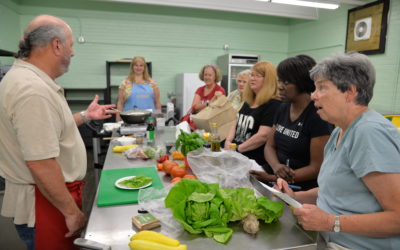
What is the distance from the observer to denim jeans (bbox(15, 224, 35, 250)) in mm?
1515

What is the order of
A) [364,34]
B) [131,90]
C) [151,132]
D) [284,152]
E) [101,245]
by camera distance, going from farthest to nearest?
[364,34]
[131,90]
[151,132]
[284,152]
[101,245]

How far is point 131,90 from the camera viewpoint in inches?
163

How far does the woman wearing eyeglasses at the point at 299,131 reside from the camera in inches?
69.1

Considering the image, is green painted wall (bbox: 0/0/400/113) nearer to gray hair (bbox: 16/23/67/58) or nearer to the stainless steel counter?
gray hair (bbox: 16/23/67/58)

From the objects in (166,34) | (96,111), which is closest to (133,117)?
(96,111)

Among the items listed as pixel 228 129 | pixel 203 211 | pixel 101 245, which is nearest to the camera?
pixel 101 245

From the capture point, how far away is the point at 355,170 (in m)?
1.07

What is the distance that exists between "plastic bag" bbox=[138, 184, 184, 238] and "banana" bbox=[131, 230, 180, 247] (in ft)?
0.27

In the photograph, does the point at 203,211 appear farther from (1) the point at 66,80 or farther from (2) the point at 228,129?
(1) the point at 66,80

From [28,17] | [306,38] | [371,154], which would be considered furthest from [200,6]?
[371,154]

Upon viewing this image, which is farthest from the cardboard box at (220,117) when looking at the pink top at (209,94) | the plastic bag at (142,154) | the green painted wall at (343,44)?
the green painted wall at (343,44)

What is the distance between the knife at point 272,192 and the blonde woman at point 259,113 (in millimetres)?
858

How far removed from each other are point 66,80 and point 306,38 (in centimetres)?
606

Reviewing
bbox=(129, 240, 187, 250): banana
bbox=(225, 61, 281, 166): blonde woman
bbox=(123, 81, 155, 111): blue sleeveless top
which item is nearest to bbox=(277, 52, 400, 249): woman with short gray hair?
bbox=(129, 240, 187, 250): banana
